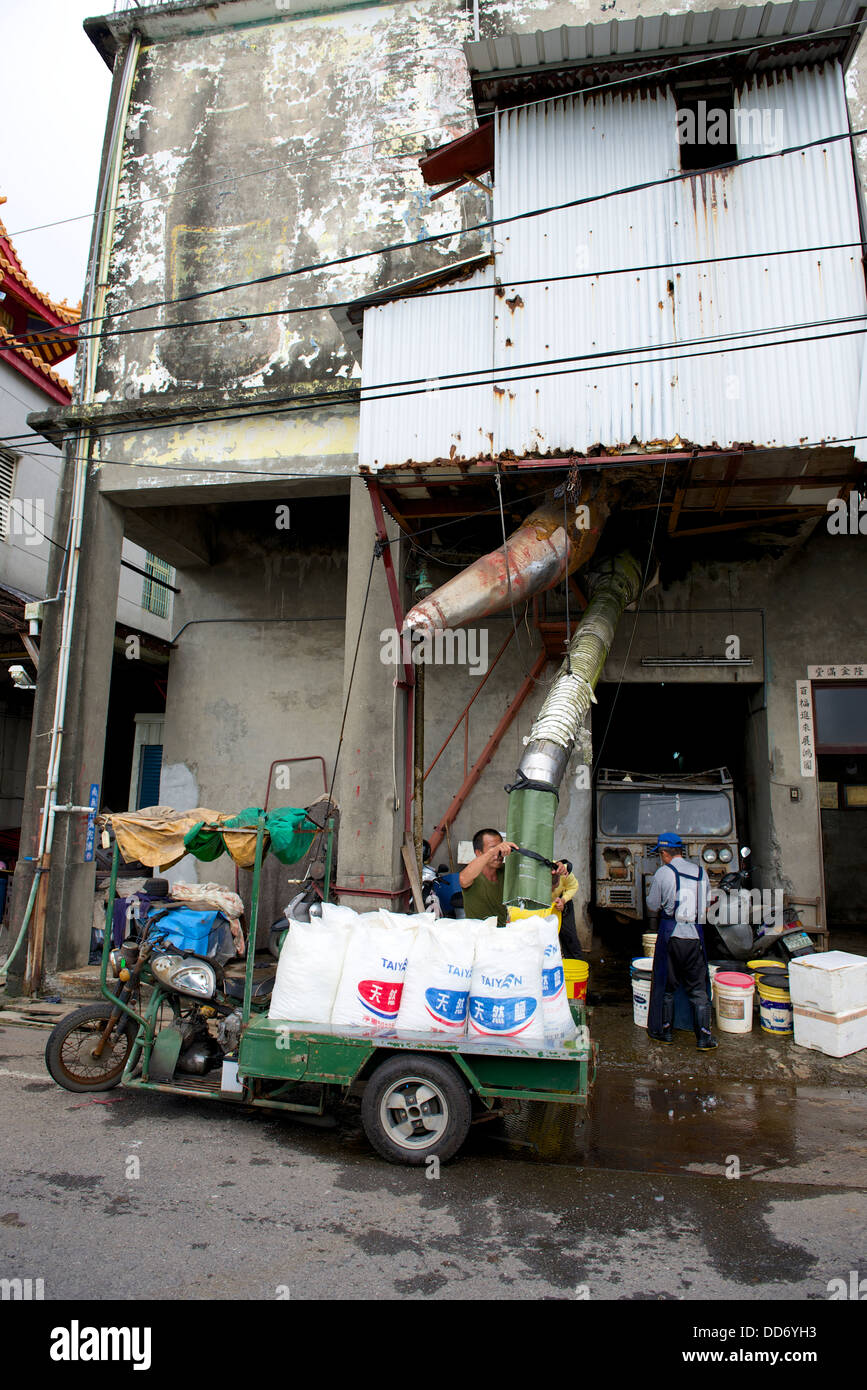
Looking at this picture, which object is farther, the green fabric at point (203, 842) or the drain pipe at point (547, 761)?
the drain pipe at point (547, 761)

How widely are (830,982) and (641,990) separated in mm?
1846

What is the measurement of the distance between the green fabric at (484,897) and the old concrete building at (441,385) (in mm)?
2223

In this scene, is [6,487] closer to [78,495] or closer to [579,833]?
[78,495]

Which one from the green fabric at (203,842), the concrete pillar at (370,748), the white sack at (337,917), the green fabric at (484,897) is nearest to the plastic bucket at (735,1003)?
the green fabric at (484,897)

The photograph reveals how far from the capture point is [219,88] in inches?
471

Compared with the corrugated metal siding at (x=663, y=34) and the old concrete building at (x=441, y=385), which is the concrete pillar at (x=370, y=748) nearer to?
the old concrete building at (x=441, y=385)

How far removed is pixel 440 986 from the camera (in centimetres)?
531

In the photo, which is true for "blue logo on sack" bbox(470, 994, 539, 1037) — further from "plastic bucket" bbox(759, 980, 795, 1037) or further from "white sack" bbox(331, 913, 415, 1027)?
"plastic bucket" bbox(759, 980, 795, 1037)

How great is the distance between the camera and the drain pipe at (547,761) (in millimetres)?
7004

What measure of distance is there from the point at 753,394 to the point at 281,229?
716 centimetres

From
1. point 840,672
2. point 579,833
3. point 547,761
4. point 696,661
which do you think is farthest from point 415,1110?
point 840,672

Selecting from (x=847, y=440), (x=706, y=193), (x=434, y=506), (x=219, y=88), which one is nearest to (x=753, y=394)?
(x=847, y=440)

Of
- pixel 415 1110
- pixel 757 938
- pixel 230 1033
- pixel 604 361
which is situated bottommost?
pixel 415 1110
